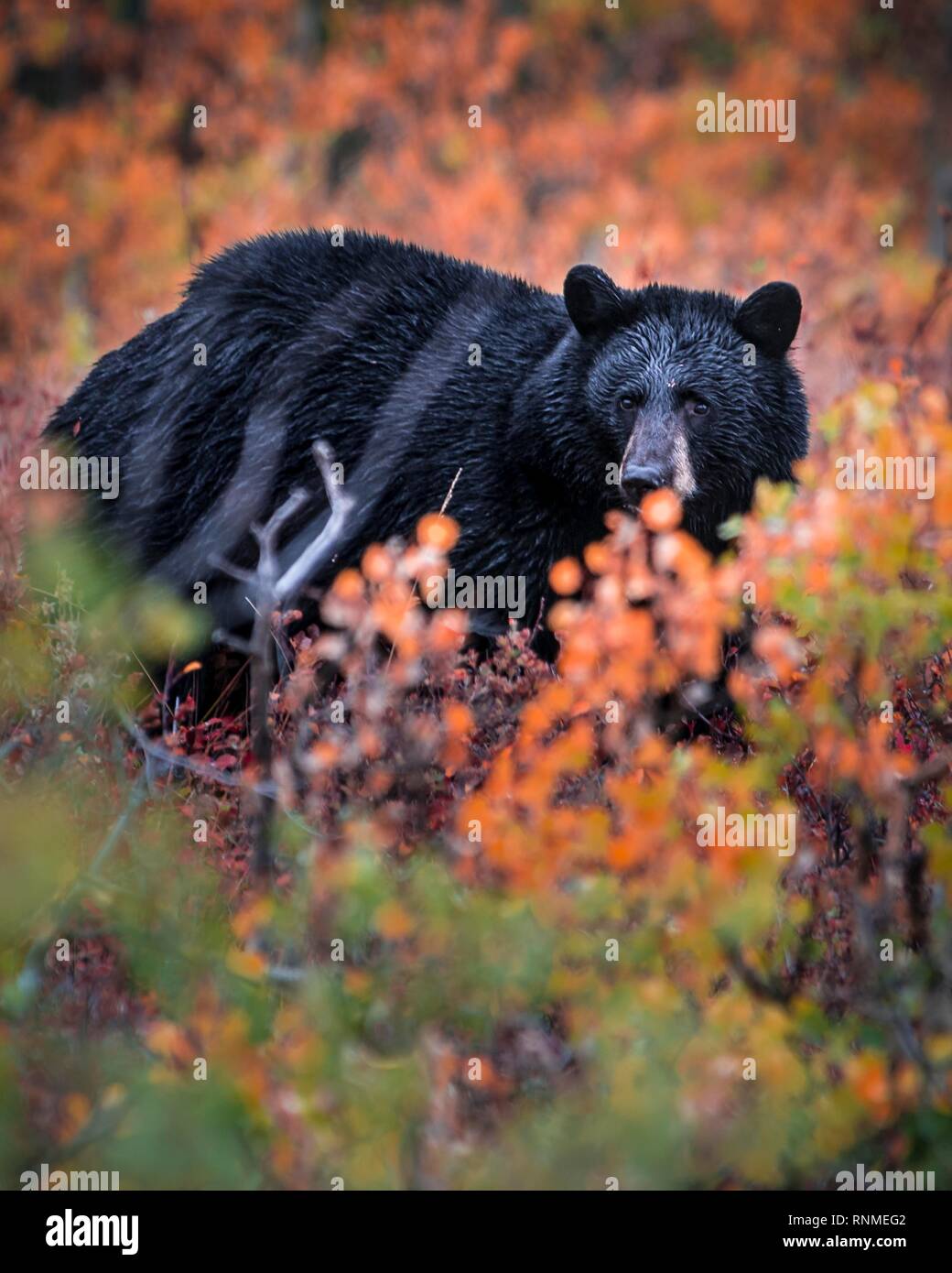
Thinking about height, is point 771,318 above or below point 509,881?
above

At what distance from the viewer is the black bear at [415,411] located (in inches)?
238

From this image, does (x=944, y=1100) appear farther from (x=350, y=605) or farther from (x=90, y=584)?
(x=90, y=584)

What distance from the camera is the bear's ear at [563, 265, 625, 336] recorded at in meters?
6.10

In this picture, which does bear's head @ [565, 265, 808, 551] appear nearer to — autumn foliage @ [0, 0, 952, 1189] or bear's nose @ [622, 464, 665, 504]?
bear's nose @ [622, 464, 665, 504]

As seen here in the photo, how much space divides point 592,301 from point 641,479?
3.42 ft

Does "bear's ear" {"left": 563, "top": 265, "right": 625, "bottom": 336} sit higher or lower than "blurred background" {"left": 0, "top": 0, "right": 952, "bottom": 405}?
lower

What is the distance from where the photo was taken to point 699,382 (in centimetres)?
598

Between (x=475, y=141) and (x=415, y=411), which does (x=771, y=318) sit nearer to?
(x=415, y=411)

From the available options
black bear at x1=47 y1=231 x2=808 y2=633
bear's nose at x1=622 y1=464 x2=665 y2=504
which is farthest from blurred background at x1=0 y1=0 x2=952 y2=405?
bear's nose at x1=622 y1=464 x2=665 y2=504

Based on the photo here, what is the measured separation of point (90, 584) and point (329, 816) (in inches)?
60.2

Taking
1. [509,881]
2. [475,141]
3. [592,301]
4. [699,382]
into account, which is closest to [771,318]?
[699,382]

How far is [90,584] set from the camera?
556 centimetres

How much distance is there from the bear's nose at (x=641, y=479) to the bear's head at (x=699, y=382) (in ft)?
0.79

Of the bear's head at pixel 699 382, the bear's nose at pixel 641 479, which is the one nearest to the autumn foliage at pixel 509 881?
the bear's nose at pixel 641 479
